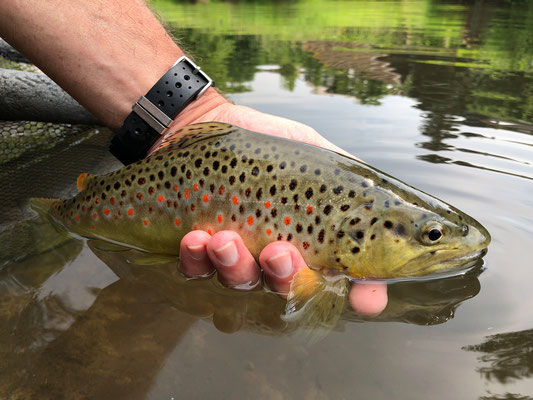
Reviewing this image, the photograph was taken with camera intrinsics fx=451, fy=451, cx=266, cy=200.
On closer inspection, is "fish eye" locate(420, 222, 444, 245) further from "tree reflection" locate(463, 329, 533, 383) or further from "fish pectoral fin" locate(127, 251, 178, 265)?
"fish pectoral fin" locate(127, 251, 178, 265)

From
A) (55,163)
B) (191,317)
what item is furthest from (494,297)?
(55,163)

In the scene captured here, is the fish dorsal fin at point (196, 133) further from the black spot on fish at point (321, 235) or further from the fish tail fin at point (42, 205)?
the fish tail fin at point (42, 205)

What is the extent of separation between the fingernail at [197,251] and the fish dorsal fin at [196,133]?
2.13ft

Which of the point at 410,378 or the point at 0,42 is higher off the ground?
the point at 0,42

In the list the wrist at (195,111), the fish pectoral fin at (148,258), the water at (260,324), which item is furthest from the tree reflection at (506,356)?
the wrist at (195,111)

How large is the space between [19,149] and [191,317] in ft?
11.3

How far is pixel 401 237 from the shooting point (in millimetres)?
2350

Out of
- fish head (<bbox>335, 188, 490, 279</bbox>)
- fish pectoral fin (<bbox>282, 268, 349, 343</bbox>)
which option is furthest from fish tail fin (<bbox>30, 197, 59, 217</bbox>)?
fish head (<bbox>335, 188, 490, 279</bbox>)

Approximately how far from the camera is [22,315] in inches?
91.3

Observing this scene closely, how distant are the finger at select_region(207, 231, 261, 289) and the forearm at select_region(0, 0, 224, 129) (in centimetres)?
133

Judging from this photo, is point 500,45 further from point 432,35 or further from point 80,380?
point 80,380

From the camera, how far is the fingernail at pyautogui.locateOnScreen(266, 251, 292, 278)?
2299 mm

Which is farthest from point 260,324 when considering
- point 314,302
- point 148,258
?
point 148,258

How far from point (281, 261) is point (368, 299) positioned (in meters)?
0.49
